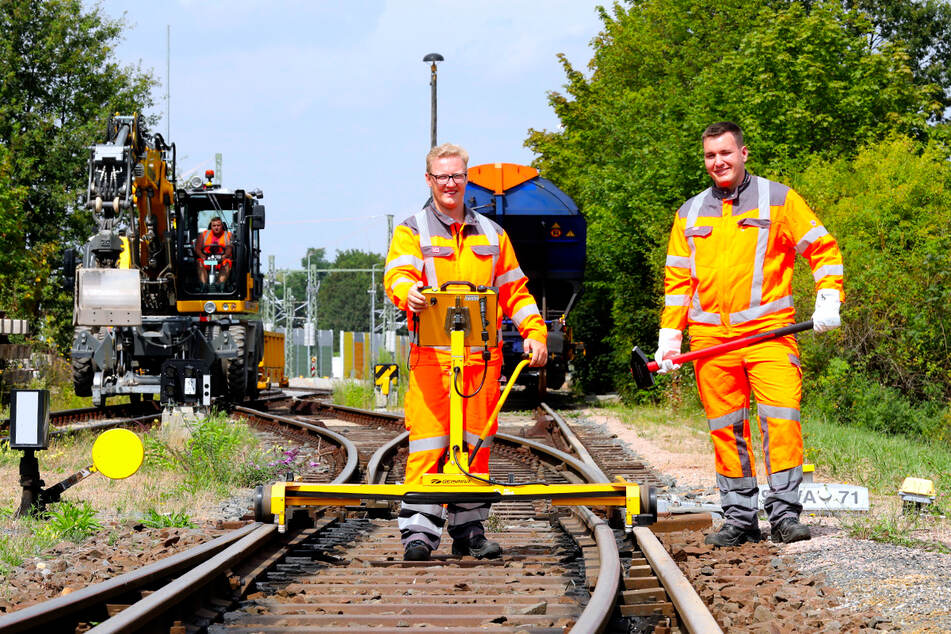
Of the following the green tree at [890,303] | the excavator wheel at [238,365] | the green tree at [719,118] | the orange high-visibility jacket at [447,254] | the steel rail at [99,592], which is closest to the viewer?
the steel rail at [99,592]

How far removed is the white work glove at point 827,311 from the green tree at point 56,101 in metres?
26.5

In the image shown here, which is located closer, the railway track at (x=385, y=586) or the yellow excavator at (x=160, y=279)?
the railway track at (x=385, y=586)

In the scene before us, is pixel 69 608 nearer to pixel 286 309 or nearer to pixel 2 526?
pixel 2 526

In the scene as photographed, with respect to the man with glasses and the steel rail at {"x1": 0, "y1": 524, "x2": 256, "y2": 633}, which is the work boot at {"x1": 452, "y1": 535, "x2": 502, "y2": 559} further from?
the steel rail at {"x1": 0, "y1": 524, "x2": 256, "y2": 633}

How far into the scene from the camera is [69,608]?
4.02 meters

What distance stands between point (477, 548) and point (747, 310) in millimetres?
1832

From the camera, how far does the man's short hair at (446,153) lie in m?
5.73

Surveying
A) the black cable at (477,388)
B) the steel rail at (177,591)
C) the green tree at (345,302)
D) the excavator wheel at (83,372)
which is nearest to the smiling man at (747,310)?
the black cable at (477,388)

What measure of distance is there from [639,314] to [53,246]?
15.4 m

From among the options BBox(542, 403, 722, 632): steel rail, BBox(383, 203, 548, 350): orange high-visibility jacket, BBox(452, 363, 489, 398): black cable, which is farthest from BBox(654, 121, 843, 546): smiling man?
BBox(452, 363, 489, 398): black cable

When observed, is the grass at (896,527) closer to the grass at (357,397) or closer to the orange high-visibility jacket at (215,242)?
the orange high-visibility jacket at (215,242)

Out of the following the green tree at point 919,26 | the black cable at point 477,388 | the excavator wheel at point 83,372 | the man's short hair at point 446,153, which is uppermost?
the green tree at point 919,26

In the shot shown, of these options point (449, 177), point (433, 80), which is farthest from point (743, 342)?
point (433, 80)

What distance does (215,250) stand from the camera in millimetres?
19203
